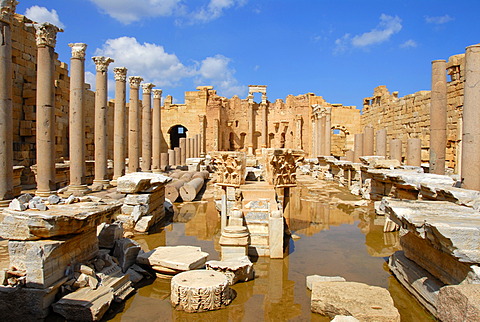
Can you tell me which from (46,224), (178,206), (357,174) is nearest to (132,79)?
(178,206)

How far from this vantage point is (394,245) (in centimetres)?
780

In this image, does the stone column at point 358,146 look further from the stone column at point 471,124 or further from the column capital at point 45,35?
the column capital at point 45,35

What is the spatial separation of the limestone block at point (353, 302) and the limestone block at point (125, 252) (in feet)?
9.78

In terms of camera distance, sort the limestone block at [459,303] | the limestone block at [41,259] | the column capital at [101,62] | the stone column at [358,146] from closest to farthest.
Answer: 1. the limestone block at [459,303]
2. the limestone block at [41,259]
3. the column capital at [101,62]
4. the stone column at [358,146]

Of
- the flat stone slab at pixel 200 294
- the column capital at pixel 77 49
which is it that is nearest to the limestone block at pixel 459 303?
the flat stone slab at pixel 200 294

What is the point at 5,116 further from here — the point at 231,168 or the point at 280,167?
the point at 280,167

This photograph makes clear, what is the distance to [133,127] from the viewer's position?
49.5ft

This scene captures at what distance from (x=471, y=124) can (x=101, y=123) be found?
1110cm

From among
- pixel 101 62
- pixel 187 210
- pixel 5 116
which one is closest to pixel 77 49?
pixel 101 62

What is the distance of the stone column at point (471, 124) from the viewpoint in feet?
23.3

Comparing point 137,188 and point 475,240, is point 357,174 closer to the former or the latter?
point 137,188

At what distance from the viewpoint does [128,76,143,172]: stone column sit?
1510cm

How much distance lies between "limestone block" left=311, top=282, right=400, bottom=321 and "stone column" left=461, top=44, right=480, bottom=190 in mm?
3874

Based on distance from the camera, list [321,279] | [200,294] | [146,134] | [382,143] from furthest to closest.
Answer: [382,143] → [146,134] → [321,279] → [200,294]
